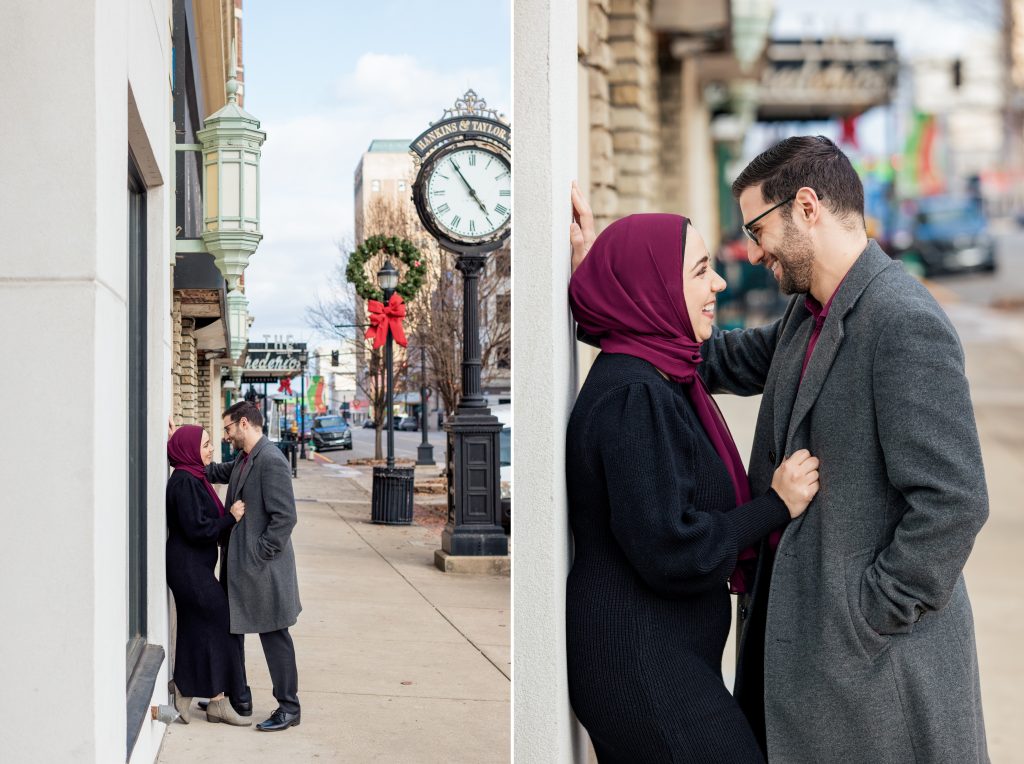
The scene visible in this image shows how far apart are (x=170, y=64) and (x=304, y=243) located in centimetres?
84

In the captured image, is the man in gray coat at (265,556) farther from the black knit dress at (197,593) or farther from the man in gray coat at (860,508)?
the man in gray coat at (860,508)

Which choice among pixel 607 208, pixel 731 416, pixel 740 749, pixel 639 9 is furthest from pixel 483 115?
pixel 731 416

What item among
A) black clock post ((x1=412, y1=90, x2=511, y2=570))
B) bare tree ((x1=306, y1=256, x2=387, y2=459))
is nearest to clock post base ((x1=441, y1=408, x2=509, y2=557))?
black clock post ((x1=412, y1=90, x2=511, y2=570))

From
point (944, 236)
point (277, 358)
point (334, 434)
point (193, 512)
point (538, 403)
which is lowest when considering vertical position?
point (193, 512)

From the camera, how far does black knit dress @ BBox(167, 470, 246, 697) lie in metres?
3.53

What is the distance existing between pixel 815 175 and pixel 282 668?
6.84 feet

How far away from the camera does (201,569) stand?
3.68 meters

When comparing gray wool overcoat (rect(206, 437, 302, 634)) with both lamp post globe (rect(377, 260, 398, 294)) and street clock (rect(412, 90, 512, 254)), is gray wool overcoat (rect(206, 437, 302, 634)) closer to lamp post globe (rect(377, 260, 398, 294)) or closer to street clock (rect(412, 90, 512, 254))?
lamp post globe (rect(377, 260, 398, 294))

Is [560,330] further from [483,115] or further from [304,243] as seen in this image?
[483,115]

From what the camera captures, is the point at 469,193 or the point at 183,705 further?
the point at 469,193

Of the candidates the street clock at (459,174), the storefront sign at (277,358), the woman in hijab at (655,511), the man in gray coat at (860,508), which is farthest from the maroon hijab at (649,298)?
the street clock at (459,174)

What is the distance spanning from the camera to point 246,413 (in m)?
3.39

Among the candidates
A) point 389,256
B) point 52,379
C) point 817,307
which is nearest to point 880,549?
point 817,307

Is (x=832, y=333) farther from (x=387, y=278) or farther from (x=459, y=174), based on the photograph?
(x=459, y=174)
